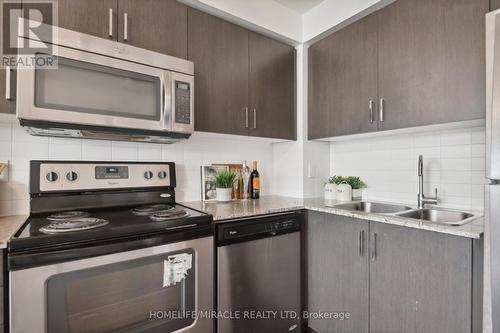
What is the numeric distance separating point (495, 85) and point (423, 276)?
0.88 m

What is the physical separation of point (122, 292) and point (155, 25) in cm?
144

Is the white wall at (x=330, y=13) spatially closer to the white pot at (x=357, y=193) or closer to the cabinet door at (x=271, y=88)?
the cabinet door at (x=271, y=88)

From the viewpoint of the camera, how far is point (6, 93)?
1.16 metres

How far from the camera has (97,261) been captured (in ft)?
3.46

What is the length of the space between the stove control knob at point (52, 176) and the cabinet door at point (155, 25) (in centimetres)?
82

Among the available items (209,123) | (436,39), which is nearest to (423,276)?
(436,39)

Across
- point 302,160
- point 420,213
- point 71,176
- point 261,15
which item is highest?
point 261,15

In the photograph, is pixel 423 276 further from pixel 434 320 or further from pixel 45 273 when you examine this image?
pixel 45 273

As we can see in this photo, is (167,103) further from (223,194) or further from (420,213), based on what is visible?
(420,213)

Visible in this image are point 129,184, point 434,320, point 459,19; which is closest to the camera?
point 434,320

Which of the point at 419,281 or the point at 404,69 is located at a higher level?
the point at 404,69

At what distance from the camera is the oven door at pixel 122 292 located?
94 centimetres

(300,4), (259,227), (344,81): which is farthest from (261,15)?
(259,227)

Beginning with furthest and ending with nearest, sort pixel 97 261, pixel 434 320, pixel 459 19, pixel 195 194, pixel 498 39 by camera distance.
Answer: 1. pixel 195 194
2. pixel 459 19
3. pixel 434 320
4. pixel 97 261
5. pixel 498 39
